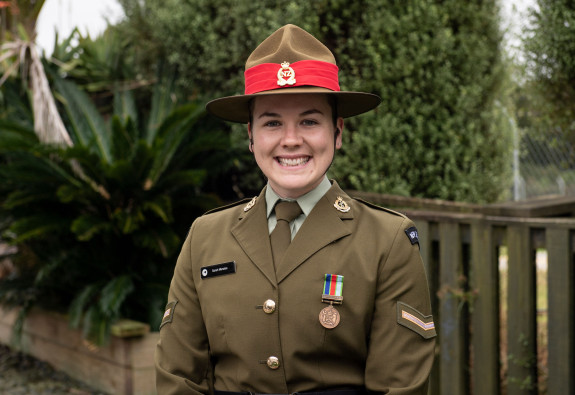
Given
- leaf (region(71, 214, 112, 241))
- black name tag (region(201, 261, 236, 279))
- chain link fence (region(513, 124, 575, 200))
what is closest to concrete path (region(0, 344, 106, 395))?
leaf (region(71, 214, 112, 241))

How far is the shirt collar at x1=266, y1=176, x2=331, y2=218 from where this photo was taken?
7.07 ft

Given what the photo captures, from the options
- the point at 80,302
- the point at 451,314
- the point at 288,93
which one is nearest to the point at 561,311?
the point at 451,314

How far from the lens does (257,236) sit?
7.04 ft

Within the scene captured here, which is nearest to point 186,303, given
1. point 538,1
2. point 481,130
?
point 538,1

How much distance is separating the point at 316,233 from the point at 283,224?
12 cm

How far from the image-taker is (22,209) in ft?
18.9

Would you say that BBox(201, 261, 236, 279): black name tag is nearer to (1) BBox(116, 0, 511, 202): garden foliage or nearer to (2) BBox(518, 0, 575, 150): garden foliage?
(2) BBox(518, 0, 575, 150): garden foliage

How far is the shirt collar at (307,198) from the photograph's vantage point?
2156 millimetres

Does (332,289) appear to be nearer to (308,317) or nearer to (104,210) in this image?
(308,317)

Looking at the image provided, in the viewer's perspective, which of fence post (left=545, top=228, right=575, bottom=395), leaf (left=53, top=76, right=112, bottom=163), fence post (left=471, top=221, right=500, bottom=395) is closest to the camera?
fence post (left=545, top=228, right=575, bottom=395)

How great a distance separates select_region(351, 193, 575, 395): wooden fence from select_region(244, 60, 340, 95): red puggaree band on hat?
170cm

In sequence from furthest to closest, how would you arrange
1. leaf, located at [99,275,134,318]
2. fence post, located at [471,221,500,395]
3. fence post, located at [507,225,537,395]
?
leaf, located at [99,275,134,318], fence post, located at [471,221,500,395], fence post, located at [507,225,537,395]

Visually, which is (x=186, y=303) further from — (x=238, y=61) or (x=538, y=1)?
(x=238, y=61)

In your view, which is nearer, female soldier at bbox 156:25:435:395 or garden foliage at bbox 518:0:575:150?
female soldier at bbox 156:25:435:395
